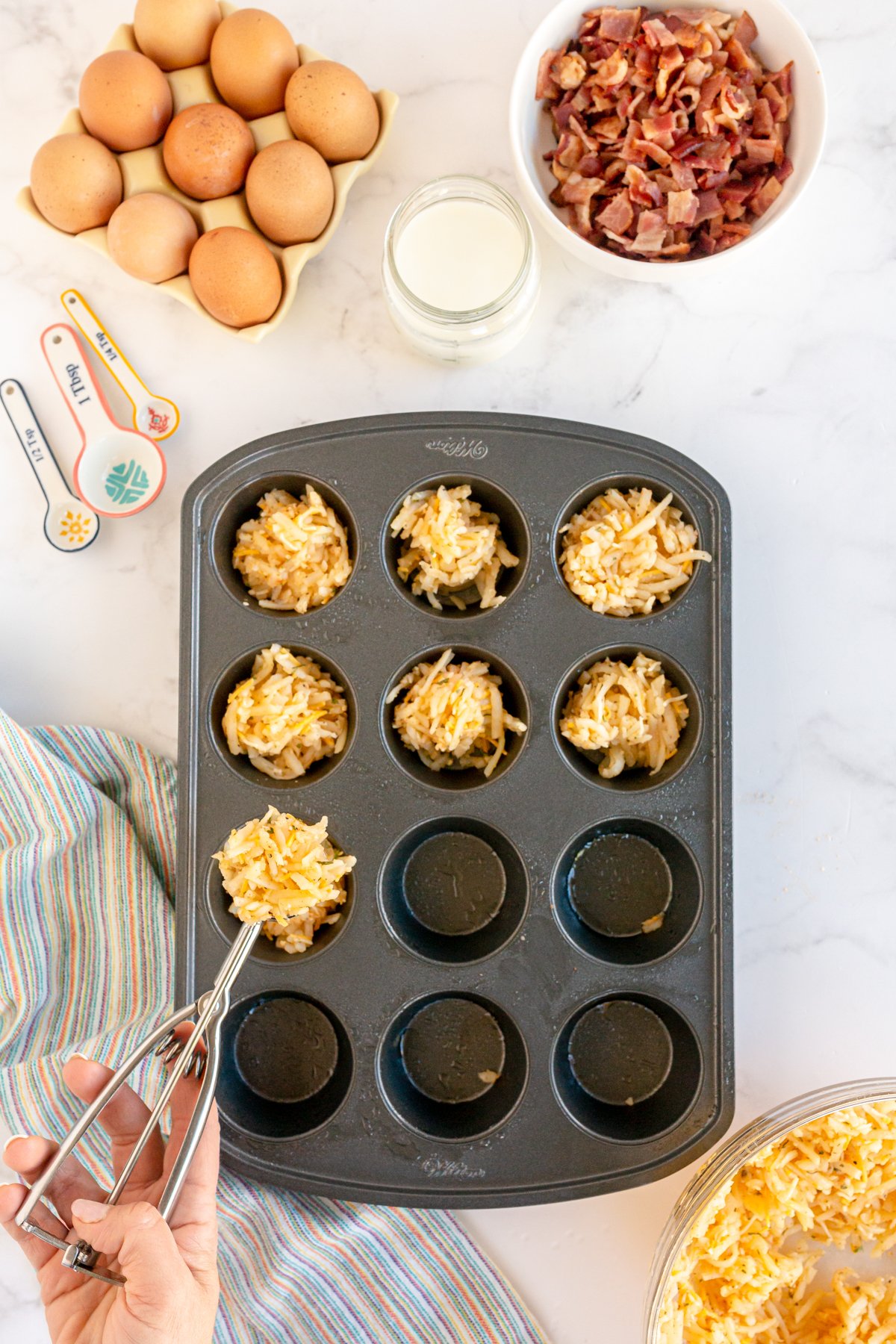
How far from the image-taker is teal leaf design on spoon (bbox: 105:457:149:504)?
209cm

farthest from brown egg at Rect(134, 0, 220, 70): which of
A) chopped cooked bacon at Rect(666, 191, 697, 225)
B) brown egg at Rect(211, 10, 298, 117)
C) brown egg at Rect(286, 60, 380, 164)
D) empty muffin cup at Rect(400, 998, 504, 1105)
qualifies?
empty muffin cup at Rect(400, 998, 504, 1105)

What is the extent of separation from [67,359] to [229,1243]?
1737 mm

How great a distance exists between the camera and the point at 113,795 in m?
2.10

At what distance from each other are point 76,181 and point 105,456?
0.50 metres

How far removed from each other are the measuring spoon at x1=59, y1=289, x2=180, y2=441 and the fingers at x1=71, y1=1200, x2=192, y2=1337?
1394mm

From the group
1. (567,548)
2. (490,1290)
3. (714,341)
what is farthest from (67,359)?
(490,1290)

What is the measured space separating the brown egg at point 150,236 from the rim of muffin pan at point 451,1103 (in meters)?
1.40

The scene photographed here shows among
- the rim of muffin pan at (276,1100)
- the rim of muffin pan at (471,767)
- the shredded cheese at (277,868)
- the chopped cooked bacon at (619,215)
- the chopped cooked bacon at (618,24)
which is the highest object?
the chopped cooked bacon at (618,24)

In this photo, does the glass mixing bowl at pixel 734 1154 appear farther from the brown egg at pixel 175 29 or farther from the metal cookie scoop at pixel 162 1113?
the brown egg at pixel 175 29

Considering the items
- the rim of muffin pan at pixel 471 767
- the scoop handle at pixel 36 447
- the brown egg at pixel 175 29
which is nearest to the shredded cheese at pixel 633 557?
the rim of muffin pan at pixel 471 767

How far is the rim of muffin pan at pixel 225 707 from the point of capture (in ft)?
5.96

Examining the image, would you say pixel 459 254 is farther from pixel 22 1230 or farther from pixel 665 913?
pixel 22 1230

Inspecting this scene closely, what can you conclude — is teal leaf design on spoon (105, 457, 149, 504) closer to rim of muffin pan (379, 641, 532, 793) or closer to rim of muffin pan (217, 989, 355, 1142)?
rim of muffin pan (379, 641, 532, 793)

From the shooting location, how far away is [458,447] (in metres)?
1.83
